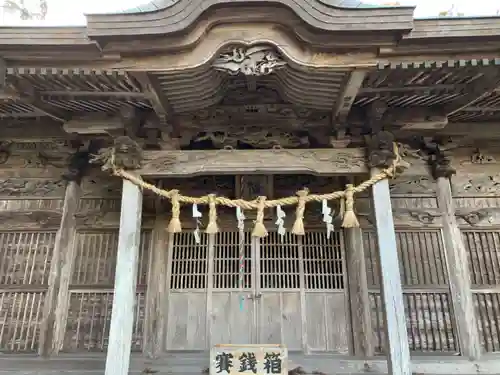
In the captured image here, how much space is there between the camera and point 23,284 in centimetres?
679

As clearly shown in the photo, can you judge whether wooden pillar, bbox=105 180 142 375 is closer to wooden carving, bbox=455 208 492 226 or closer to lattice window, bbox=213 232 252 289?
lattice window, bbox=213 232 252 289

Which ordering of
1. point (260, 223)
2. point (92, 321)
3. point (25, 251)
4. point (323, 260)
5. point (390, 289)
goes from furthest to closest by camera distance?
1. point (25, 251)
2. point (323, 260)
3. point (92, 321)
4. point (260, 223)
5. point (390, 289)

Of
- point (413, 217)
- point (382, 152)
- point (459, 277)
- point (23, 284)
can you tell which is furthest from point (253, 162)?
point (23, 284)

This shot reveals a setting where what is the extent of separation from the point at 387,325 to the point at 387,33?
3384 mm

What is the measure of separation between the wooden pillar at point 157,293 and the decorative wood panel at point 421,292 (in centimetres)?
303

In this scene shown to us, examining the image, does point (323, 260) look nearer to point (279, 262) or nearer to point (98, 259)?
point (279, 262)

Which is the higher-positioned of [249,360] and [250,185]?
[250,185]

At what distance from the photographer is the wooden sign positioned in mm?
5473

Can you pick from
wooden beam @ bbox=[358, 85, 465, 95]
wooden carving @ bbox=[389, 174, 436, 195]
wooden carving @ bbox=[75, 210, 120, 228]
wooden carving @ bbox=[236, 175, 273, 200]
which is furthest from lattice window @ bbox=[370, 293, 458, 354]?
wooden carving @ bbox=[75, 210, 120, 228]

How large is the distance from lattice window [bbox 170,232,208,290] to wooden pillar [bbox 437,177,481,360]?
11.9 feet

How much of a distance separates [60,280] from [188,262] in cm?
191

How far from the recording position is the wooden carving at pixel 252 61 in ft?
17.4

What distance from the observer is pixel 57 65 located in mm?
5344

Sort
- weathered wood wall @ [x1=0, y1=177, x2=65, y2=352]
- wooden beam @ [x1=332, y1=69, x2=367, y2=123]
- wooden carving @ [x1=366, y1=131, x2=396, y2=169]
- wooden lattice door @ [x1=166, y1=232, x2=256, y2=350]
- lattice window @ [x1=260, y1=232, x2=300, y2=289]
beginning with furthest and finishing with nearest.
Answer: lattice window @ [x1=260, y1=232, x2=300, y2=289] < weathered wood wall @ [x1=0, y1=177, x2=65, y2=352] < wooden lattice door @ [x1=166, y1=232, x2=256, y2=350] < wooden carving @ [x1=366, y1=131, x2=396, y2=169] < wooden beam @ [x1=332, y1=69, x2=367, y2=123]
